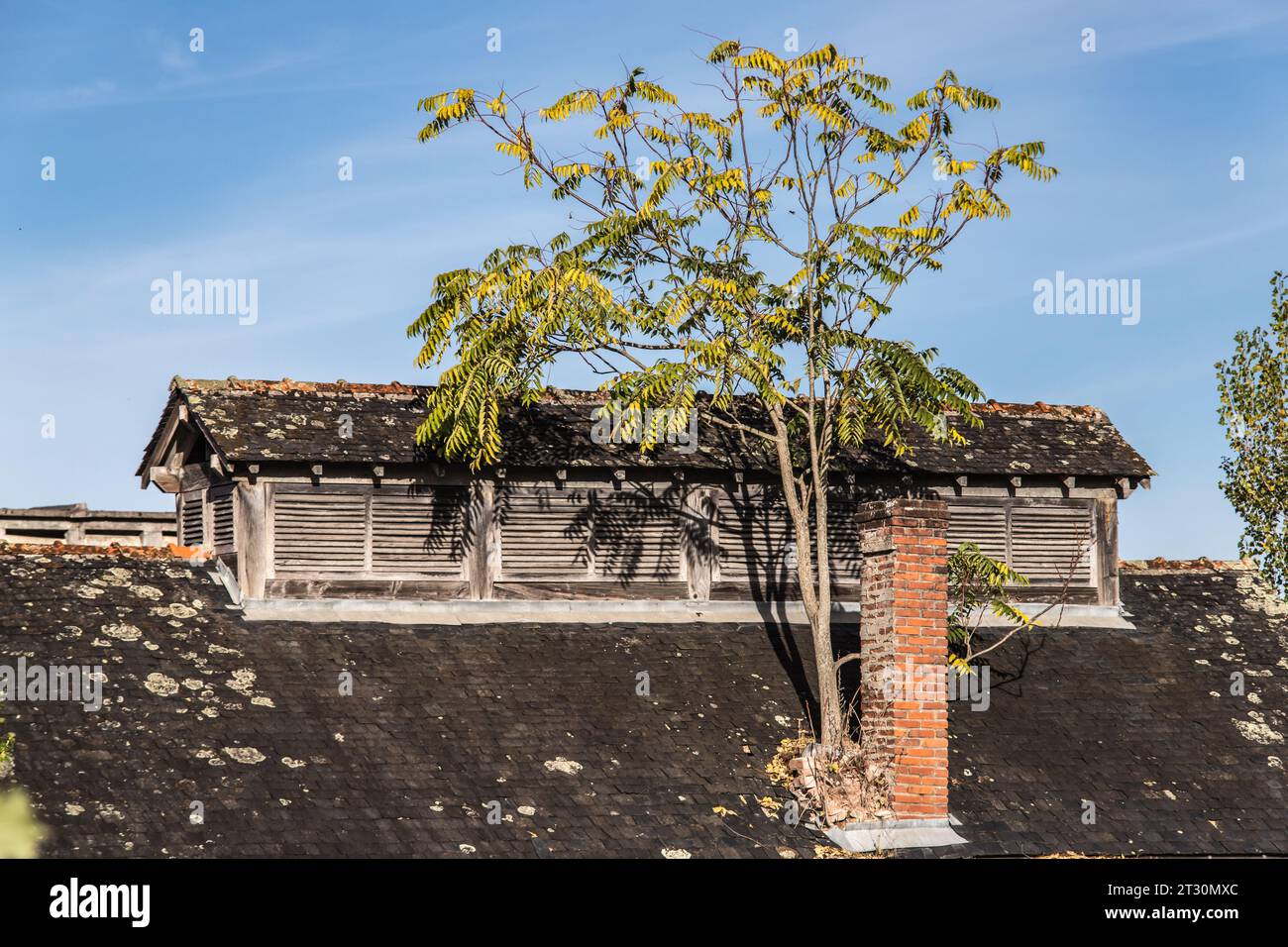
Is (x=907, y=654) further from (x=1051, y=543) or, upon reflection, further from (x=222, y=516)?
(x=222, y=516)

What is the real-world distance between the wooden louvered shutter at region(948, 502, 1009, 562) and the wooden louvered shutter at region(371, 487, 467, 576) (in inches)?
253

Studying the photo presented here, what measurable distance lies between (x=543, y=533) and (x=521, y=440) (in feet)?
3.84

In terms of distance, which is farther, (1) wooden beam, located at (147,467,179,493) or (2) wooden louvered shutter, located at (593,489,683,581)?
(1) wooden beam, located at (147,467,179,493)

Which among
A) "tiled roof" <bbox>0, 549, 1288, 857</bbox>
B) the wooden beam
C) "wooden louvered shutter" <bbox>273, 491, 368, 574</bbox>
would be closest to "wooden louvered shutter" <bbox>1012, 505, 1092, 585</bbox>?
"tiled roof" <bbox>0, 549, 1288, 857</bbox>

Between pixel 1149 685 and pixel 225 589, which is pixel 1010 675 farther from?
pixel 225 589

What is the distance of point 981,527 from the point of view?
19.8 meters

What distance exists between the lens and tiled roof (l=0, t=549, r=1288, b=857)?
531 inches

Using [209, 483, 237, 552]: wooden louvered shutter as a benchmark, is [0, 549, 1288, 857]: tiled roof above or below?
below

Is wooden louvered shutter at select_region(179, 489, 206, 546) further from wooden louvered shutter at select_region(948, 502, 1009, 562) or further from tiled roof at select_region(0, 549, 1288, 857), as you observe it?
wooden louvered shutter at select_region(948, 502, 1009, 562)

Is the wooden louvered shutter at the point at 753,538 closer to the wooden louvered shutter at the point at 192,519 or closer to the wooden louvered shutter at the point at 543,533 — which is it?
the wooden louvered shutter at the point at 543,533

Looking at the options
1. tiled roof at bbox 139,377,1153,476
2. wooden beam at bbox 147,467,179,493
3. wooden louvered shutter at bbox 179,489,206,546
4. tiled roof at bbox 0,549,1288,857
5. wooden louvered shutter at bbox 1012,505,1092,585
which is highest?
tiled roof at bbox 139,377,1153,476

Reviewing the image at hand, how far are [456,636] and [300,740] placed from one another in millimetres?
2986

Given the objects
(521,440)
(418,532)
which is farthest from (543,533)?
(418,532)

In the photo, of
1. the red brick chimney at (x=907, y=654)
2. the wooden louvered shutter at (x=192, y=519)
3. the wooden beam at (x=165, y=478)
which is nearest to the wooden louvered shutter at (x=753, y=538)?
the red brick chimney at (x=907, y=654)
